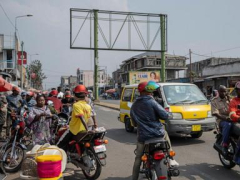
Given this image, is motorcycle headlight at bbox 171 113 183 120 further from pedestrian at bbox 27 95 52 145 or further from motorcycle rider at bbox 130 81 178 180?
motorcycle rider at bbox 130 81 178 180

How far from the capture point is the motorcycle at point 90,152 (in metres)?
4.84

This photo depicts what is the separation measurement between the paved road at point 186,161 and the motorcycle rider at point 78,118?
0.77 meters

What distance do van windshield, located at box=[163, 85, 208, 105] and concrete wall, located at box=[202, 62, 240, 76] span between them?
2305cm

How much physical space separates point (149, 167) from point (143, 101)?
1036mm

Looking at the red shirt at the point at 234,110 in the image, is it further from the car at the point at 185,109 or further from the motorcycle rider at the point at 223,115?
the car at the point at 185,109

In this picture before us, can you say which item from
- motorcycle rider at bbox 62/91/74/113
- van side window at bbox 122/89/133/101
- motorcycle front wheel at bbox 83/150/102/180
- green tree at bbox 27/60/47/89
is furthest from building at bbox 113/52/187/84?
motorcycle front wheel at bbox 83/150/102/180

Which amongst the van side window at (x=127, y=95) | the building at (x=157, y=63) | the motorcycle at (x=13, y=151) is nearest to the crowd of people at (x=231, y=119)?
the motorcycle at (x=13, y=151)

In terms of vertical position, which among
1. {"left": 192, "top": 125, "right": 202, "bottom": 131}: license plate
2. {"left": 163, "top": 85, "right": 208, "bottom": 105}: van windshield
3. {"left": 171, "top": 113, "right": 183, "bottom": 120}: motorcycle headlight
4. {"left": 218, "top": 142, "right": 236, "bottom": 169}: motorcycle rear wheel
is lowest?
{"left": 218, "top": 142, "right": 236, "bottom": 169}: motorcycle rear wheel

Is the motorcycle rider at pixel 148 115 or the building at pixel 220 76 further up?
the building at pixel 220 76

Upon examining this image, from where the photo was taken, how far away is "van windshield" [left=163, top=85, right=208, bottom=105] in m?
8.29

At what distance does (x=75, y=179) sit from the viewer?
200 inches

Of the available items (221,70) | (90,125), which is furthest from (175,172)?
(221,70)

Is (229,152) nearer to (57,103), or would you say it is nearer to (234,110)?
(234,110)

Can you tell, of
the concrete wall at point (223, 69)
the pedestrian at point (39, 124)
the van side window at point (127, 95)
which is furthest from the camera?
the concrete wall at point (223, 69)
